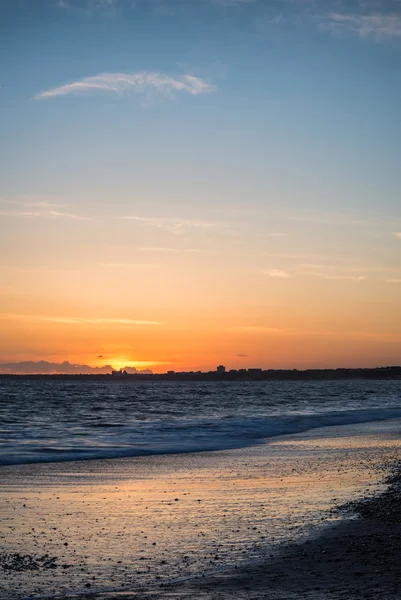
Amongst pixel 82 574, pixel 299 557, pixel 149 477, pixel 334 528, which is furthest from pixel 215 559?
pixel 149 477

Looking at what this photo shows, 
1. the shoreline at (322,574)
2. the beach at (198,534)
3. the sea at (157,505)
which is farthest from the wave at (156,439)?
the shoreline at (322,574)

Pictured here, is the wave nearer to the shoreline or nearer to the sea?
the sea

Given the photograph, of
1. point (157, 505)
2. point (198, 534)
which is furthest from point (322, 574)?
point (157, 505)

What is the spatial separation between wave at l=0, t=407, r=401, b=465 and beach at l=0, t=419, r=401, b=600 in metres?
4.72

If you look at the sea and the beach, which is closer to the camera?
the beach

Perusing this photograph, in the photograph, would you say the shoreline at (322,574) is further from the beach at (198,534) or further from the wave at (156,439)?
the wave at (156,439)

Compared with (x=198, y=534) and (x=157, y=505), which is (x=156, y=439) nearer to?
(x=157, y=505)

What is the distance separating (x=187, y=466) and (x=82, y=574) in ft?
36.6

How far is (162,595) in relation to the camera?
7277 mm

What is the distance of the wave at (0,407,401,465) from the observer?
22844 mm

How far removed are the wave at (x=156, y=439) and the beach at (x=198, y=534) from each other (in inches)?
186

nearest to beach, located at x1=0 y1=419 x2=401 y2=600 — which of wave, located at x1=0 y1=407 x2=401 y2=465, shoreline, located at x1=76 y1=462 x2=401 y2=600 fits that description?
shoreline, located at x1=76 y1=462 x2=401 y2=600

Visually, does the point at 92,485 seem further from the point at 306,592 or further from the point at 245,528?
the point at 306,592

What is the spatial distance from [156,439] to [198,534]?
19.5 meters
